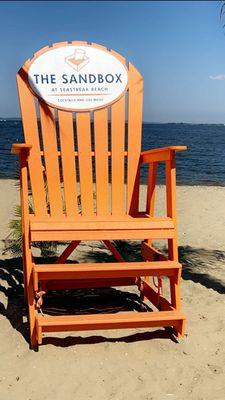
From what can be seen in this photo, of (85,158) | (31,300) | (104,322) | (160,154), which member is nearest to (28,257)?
(31,300)

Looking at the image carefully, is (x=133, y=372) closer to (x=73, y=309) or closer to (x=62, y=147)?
(x=73, y=309)

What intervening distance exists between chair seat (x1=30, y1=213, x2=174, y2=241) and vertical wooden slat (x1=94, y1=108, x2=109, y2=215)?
618 mm

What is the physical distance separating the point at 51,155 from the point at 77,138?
239 mm

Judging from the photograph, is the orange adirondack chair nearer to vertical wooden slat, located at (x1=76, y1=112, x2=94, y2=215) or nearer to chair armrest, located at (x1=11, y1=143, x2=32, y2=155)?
vertical wooden slat, located at (x1=76, y1=112, x2=94, y2=215)

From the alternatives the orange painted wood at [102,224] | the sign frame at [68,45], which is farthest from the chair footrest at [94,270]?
the sign frame at [68,45]

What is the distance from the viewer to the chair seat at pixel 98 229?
2789 millimetres

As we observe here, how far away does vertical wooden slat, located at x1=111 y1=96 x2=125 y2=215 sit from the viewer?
347 centimetres

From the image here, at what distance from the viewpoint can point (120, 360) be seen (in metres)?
2.68

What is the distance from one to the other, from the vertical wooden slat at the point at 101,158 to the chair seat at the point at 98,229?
2.03ft

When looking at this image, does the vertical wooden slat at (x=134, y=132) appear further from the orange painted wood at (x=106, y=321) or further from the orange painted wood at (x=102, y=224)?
the orange painted wood at (x=106, y=321)

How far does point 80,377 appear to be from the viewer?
251 centimetres

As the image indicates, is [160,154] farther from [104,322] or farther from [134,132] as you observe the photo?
[104,322]

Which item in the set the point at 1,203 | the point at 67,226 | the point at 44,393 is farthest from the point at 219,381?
the point at 1,203

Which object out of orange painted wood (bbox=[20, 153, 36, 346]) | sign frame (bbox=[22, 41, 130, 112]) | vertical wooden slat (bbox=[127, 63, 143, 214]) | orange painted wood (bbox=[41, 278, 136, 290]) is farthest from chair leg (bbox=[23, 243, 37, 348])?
sign frame (bbox=[22, 41, 130, 112])
